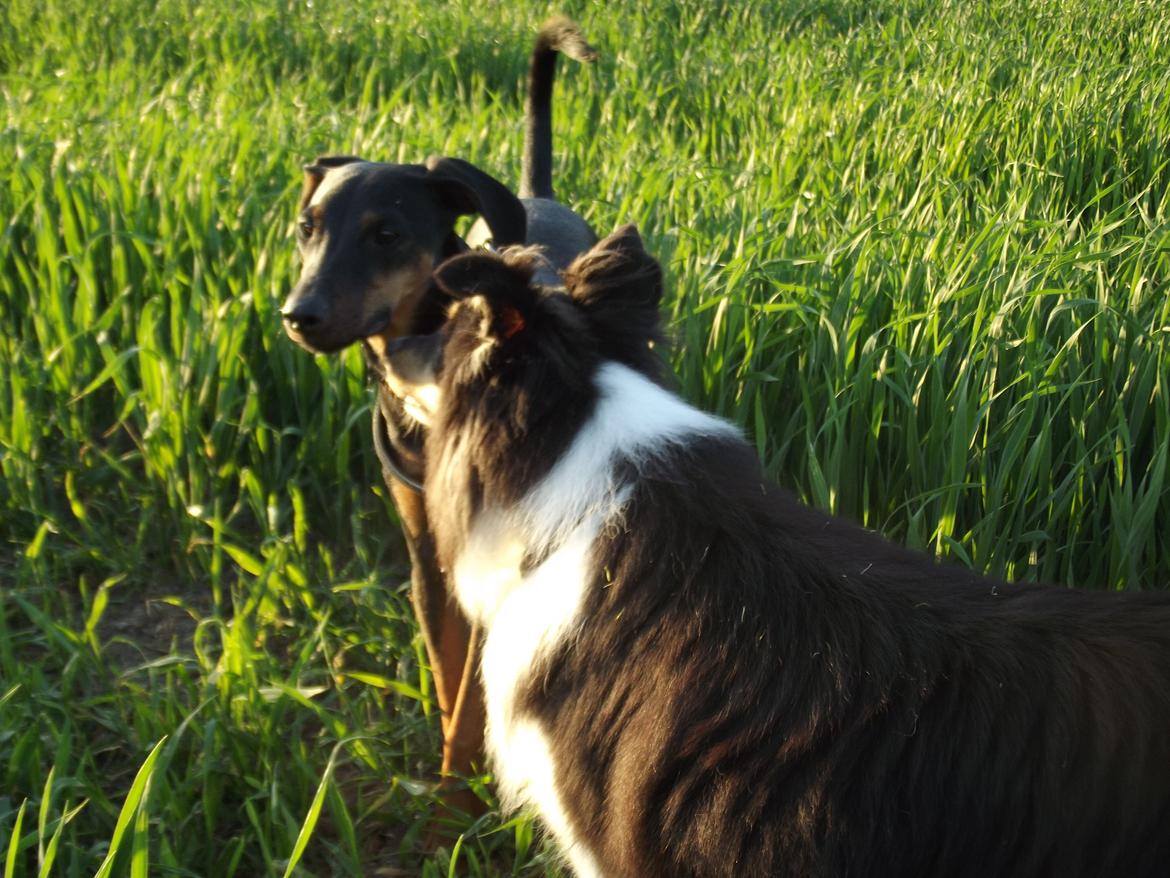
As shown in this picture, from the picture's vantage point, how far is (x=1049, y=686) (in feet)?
4.27

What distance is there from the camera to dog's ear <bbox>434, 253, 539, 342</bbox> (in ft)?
4.64

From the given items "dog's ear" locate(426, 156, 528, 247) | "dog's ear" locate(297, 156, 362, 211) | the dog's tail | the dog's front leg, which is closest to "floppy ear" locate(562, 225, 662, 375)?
the dog's front leg

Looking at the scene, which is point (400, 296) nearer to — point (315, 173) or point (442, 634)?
point (315, 173)

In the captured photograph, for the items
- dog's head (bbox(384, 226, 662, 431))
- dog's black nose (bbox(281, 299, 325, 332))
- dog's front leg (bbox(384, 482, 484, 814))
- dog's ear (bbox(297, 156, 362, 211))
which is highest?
dog's head (bbox(384, 226, 662, 431))

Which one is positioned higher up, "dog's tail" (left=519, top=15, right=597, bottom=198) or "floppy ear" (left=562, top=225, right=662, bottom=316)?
"floppy ear" (left=562, top=225, right=662, bottom=316)

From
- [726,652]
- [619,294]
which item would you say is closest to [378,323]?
[619,294]

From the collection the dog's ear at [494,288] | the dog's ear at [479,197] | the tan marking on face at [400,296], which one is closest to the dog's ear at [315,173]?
the dog's ear at [479,197]

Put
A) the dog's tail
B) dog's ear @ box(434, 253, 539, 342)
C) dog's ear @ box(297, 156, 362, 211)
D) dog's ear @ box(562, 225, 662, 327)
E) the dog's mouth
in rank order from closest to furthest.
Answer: dog's ear @ box(434, 253, 539, 342) → dog's ear @ box(562, 225, 662, 327) → the dog's mouth → dog's ear @ box(297, 156, 362, 211) → the dog's tail

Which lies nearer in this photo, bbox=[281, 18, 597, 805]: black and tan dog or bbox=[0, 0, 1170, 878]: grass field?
bbox=[0, 0, 1170, 878]: grass field

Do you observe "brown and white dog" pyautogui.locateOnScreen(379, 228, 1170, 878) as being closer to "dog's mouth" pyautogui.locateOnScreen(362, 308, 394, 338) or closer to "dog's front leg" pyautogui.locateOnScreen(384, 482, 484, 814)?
"dog's front leg" pyautogui.locateOnScreen(384, 482, 484, 814)

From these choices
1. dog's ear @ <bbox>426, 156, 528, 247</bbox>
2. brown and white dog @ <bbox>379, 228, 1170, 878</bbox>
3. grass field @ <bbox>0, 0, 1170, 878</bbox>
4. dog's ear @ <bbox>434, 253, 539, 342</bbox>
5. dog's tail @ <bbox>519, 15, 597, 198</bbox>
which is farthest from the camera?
dog's tail @ <bbox>519, 15, 597, 198</bbox>

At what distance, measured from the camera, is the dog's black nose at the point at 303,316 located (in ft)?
7.58

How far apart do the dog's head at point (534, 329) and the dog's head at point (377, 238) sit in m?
0.79

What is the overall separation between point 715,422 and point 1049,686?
55 centimetres
